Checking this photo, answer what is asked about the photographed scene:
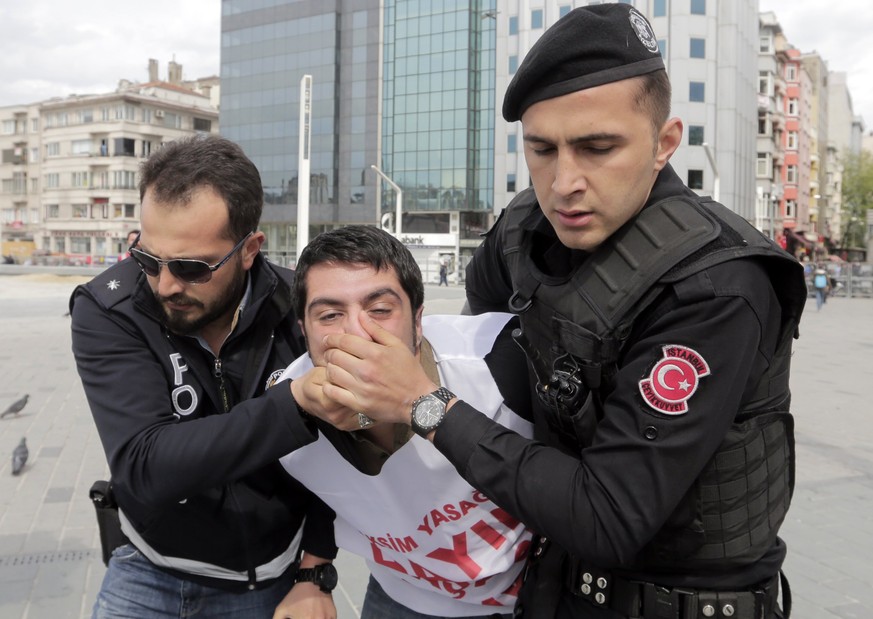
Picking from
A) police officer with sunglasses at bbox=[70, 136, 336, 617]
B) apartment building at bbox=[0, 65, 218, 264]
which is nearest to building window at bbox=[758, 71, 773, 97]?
apartment building at bbox=[0, 65, 218, 264]

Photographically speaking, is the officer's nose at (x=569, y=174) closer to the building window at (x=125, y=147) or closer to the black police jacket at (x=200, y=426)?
the black police jacket at (x=200, y=426)

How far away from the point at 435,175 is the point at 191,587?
187 ft

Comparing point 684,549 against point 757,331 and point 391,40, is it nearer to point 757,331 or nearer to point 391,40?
point 757,331

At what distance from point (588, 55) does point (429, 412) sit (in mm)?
788

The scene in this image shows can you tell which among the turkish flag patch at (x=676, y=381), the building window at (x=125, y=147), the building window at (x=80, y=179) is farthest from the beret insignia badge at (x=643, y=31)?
the building window at (x=80, y=179)

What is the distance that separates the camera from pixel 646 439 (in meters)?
1.42

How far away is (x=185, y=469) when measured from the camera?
1.75m

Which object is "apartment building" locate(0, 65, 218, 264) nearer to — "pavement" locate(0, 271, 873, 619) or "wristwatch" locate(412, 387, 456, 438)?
"pavement" locate(0, 271, 873, 619)

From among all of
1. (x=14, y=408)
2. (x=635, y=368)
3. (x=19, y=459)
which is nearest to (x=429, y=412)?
(x=635, y=368)

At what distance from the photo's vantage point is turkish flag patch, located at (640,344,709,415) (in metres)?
1.41

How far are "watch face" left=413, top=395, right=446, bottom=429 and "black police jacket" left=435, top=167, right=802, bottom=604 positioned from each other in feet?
0.18

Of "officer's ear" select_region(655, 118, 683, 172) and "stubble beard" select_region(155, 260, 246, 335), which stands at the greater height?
"officer's ear" select_region(655, 118, 683, 172)

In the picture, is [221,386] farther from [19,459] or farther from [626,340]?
[19,459]

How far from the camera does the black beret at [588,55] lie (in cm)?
152
